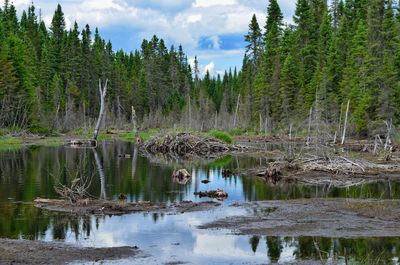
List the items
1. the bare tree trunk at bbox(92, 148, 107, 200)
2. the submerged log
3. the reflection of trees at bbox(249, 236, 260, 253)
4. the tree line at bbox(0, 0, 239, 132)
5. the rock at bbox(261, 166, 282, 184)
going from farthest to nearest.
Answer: the tree line at bbox(0, 0, 239, 132) < the submerged log < the rock at bbox(261, 166, 282, 184) < the bare tree trunk at bbox(92, 148, 107, 200) < the reflection of trees at bbox(249, 236, 260, 253)

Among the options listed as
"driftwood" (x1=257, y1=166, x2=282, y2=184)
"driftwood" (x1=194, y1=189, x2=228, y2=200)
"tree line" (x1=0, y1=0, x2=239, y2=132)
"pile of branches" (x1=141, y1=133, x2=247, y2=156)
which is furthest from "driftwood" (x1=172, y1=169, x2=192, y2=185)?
"tree line" (x1=0, y1=0, x2=239, y2=132)

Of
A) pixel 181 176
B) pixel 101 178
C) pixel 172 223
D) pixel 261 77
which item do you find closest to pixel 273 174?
pixel 181 176

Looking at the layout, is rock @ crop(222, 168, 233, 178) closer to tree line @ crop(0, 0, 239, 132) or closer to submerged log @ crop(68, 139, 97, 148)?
submerged log @ crop(68, 139, 97, 148)

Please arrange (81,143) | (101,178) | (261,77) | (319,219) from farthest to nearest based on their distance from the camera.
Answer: (261,77) < (81,143) < (101,178) < (319,219)

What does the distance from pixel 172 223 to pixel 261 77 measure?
67.2 m

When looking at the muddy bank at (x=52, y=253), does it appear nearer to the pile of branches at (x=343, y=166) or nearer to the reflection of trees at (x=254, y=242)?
the reflection of trees at (x=254, y=242)

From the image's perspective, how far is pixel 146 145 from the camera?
51.7 metres

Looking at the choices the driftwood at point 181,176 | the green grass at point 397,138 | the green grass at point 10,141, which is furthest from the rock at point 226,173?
the green grass at point 10,141

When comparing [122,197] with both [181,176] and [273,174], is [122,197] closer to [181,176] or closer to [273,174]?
[181,176]

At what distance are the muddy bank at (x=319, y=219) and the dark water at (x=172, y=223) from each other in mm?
734

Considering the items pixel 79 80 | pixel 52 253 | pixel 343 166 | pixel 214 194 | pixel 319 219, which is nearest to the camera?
pixel 52 253

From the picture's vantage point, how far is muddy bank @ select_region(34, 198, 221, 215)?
20.1 m

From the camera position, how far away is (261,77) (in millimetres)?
83875

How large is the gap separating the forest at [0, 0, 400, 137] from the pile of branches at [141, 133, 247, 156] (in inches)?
344
